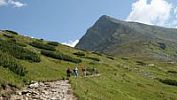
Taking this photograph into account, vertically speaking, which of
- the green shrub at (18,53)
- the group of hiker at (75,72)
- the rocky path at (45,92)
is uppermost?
the green shrub at (18,53)

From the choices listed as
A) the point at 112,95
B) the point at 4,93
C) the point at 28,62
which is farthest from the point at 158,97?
the point at 4,93

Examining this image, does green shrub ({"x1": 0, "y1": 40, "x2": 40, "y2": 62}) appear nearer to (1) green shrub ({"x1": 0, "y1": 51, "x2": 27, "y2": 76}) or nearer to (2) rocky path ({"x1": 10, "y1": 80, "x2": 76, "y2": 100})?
(1) green shrub ({"x1": 0, "y1": 51, "x2": 27, "y2": 76})

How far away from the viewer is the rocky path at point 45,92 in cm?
3506

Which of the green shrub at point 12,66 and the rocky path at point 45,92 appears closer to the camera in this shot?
the rocky path at point 45,92

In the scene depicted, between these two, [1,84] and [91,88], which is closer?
[1,84]

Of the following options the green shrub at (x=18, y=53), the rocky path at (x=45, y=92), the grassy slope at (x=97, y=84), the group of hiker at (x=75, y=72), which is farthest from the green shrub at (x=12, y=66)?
the green shrub at (x=18, y=53)

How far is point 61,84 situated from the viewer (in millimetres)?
41219

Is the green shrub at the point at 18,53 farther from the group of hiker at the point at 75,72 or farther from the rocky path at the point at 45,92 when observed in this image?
the rocky path at the point at 45,92

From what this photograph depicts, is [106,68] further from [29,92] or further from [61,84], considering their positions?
[29,92]

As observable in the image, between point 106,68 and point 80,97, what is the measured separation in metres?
34.1

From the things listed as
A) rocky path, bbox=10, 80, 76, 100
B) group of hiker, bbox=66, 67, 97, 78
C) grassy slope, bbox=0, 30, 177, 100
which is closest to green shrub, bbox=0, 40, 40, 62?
grassy slope, bbox=0, 30, 177, 100

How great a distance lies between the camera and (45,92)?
120ft

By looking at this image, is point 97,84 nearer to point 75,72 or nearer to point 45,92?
point 75,72

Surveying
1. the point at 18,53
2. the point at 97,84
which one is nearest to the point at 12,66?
the point at 97,84
